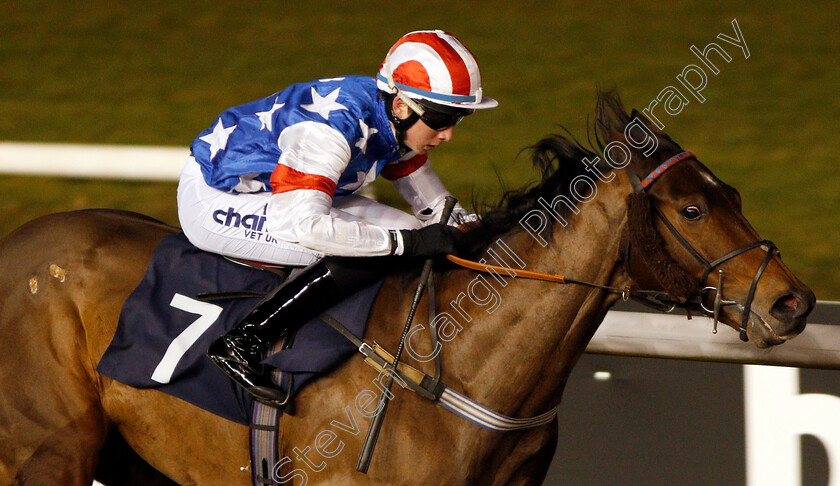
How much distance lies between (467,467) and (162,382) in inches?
39.6

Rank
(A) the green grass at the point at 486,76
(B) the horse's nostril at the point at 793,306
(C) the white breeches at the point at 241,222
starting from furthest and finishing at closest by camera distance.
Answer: (A) the green grass at the point at 486,76
(C) the white breeches at the point at 241,222
(B) the horse's nostril at the point at 793,306

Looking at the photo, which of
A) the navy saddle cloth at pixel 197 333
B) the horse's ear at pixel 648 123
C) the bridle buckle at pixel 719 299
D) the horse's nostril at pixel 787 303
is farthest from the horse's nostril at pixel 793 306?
the navy saddle cloth at pixel 197 333

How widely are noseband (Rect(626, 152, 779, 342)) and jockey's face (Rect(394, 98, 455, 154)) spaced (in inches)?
24.7

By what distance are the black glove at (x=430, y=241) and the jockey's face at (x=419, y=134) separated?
304mm

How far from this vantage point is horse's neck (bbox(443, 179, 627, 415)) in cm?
285

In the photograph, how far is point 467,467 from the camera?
9.34 feet

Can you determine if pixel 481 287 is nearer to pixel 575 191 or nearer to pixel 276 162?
pixel 575 191

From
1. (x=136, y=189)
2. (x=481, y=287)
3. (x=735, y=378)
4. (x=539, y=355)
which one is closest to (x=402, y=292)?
(x=481, y=287)

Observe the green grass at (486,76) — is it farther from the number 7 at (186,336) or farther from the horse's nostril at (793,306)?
the number 7 at (186,336)

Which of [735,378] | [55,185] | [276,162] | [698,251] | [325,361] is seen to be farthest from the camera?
[55,185]

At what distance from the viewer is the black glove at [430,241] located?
291 cm

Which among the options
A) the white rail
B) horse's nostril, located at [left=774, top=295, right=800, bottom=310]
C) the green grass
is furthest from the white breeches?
the green grass

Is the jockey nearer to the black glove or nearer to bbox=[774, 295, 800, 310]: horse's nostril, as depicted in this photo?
the black glove

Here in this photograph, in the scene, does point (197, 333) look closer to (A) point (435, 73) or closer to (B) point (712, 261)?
(A) point (435, 73)
